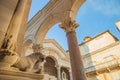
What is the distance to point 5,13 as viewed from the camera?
1702 millimetres

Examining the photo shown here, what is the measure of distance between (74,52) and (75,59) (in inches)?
12.5

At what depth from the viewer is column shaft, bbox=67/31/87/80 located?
4.78 meters

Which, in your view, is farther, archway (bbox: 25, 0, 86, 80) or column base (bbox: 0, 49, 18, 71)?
archway (bbox: 25, 0, 86, 80)

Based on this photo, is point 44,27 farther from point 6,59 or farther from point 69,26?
point 6,59

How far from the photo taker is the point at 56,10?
8.40 m

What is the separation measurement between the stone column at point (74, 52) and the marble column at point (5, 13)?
3.59 metres

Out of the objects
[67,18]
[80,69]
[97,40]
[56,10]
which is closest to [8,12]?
[80,69]

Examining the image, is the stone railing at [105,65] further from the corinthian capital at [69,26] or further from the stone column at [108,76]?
the corinthian capital at [69,26]

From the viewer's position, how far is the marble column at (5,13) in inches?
62.4

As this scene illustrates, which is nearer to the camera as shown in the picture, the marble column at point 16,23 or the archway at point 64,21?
the marble column at point 16,23

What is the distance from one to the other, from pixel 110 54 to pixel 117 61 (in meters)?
1.30

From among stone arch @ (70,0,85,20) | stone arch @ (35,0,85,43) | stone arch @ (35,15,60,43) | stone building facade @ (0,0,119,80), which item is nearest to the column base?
stone building facade @ (0,0,119,80)

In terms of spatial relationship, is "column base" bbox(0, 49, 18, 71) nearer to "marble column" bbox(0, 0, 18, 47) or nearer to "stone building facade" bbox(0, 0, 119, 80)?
"stone building facade" bbox(0, 0, 119, 80)

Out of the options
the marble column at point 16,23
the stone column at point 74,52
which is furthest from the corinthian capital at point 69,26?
the marble column at point 16,23
